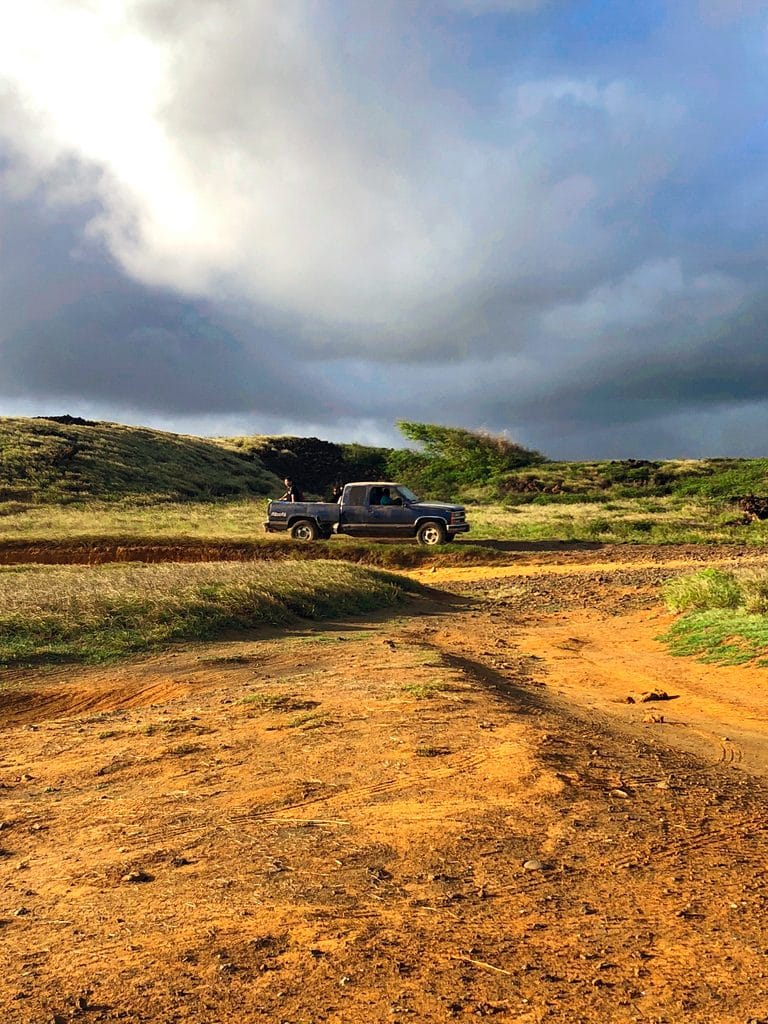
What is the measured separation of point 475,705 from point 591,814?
8.36 ft

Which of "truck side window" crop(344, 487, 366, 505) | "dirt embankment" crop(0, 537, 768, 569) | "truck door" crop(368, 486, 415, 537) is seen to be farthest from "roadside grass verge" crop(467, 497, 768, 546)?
"truck side window" crop(344, 487, 366, 505)

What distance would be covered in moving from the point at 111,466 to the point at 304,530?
24.2 meters

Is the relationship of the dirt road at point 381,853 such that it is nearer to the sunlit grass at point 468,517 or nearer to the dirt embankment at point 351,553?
the dirt embankment at point 351,553

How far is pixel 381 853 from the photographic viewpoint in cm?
401

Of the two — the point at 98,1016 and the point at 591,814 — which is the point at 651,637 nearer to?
the point at 591,814

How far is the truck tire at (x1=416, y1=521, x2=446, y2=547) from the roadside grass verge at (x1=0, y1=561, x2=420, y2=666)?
7.31m

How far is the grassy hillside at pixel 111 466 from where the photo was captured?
1540 inches

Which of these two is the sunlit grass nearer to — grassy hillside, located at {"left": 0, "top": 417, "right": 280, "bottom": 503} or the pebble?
grassy hillside, located at {"left": 0, "top": 417, "right": 280, "bottom": 503}

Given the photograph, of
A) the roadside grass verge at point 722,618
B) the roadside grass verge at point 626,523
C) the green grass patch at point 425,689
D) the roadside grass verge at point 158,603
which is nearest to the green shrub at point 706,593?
the roadside grass verge at point 722,618

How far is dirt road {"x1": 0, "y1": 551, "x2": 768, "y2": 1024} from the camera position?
2871mm

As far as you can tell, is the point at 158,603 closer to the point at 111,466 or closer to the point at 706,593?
the point at 706,593

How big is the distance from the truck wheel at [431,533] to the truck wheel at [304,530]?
3.24m

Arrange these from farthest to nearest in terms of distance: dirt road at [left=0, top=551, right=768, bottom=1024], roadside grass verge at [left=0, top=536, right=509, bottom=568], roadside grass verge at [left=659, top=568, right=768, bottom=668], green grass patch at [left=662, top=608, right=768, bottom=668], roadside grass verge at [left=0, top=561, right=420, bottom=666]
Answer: roadside grass verge at [left=0, top=536, right=509, bottom=568] < roadside grass verge at [left=0, top=561, right=420, bottom=666] < roadside grass verge at [left=659, top=568, right=768, bottom=668] < green grass patch at [left=662, top=608, right=768, bottom=668] < dirt road at [left=0, top=551, right=768, bottom=1024]

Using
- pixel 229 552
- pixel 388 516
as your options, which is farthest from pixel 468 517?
pixel 229 552
